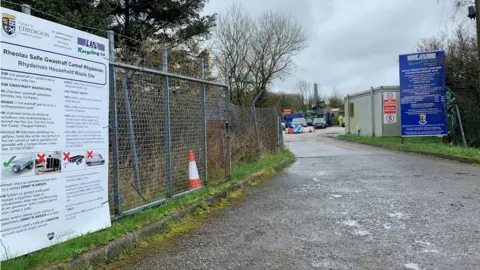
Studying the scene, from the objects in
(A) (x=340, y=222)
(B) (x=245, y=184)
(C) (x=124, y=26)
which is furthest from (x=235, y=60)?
(A) (x=340, y=222)

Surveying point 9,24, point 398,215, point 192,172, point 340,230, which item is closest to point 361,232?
point 340,230

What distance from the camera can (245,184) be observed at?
8609mm

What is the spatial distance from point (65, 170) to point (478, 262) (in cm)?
423

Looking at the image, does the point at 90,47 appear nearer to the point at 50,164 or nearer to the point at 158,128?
the point at 50,164

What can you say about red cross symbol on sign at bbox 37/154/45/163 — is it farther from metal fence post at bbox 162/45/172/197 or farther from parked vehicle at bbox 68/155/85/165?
metal fence post at bbox 162/45/172/197

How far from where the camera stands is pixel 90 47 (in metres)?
4.55

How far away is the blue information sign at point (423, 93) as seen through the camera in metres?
17.5

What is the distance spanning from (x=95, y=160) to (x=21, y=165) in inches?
39.7

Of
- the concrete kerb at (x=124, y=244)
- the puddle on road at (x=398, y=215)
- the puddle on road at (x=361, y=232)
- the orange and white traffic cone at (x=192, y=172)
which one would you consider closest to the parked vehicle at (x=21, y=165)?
the concrete kerb at (x=124, y=244)

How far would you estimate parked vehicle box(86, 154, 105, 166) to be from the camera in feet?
14.8

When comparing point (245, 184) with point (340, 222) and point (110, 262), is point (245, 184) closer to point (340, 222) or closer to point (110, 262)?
point (340, 222)

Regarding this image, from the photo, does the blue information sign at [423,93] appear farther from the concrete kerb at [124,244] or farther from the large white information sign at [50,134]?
the large white information sign at [50,134]

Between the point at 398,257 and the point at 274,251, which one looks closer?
the point at 398,257

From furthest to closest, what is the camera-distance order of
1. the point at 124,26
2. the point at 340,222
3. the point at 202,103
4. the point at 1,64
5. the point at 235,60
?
the point at 235,60, the point at 124,26, the point at 202,103, the point at 340,222, the point at 1,64
